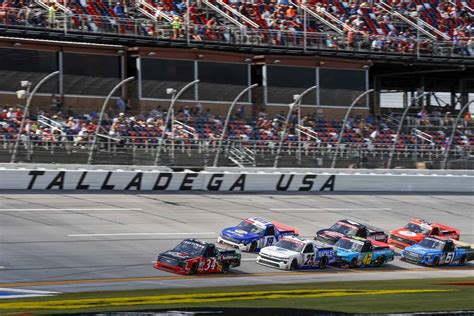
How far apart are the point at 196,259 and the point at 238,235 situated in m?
4.01

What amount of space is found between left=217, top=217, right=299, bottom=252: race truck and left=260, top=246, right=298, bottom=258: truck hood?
1.35 metres

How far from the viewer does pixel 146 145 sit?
116 ft

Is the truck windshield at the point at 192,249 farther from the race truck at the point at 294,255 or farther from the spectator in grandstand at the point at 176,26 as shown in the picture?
the spectator in grandstand at the point at 176,26

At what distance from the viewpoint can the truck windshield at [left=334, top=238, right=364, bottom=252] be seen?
29.3m

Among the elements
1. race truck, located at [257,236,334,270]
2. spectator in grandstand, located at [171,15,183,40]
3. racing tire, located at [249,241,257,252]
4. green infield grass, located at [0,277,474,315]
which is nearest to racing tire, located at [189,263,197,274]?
green infield grass, located at [0,277,474,315]

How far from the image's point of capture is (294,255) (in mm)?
27609

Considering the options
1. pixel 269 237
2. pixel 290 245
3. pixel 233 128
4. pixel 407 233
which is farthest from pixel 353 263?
pixel 233 128

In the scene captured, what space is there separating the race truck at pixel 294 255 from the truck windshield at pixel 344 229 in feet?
9.31

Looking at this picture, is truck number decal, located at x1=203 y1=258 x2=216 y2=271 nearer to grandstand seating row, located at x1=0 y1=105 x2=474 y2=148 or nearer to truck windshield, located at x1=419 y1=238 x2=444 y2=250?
truck windshield, located at x1=419 y1=238 x2=444 y2=250

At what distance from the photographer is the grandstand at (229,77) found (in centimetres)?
3547

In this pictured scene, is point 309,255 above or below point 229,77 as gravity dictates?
below

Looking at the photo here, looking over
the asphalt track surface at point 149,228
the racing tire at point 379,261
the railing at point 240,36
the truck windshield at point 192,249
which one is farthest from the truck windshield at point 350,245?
the railing at point 240,36

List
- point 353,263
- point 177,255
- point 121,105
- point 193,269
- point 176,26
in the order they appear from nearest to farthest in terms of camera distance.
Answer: point 177,255
point 193,269
point 353,263
point 121,105
point 176,26

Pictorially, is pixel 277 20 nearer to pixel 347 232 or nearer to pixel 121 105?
pixel 121 105
